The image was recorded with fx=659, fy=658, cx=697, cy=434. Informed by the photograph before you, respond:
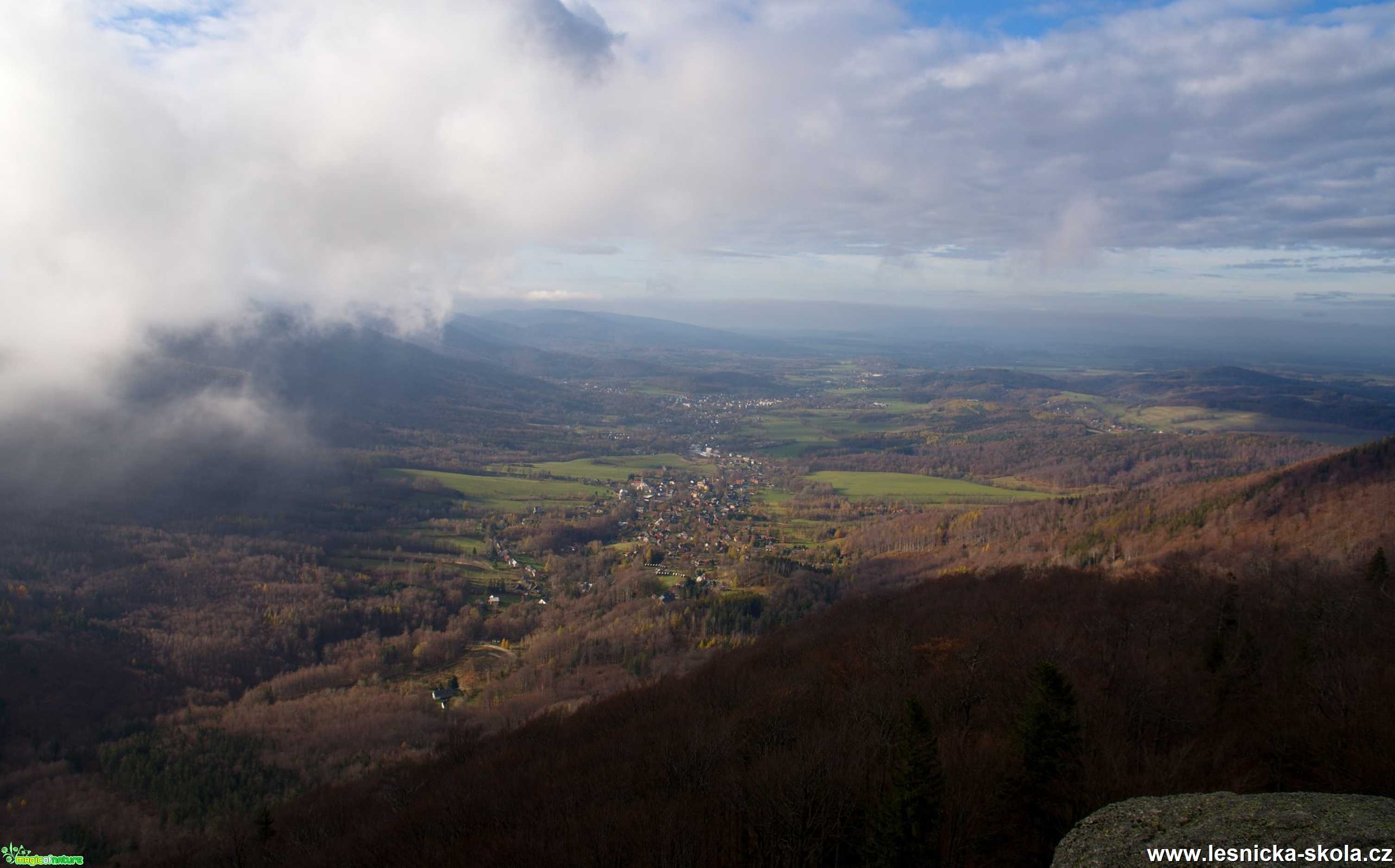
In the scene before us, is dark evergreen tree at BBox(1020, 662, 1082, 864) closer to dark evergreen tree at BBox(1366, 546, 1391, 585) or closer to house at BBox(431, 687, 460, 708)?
dark evergreen tree at BBox(1366, 546, 1391, 585)

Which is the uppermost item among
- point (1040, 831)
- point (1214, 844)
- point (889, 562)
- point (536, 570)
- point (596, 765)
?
point (1214, 844)

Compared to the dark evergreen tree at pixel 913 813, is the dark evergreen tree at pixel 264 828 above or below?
below

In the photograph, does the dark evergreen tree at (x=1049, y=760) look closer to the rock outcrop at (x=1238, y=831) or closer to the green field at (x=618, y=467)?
the rock outcrop at (x=1238, y=831)

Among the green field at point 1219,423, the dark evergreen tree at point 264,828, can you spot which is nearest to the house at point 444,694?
the dark evergreen tree at point 264,828

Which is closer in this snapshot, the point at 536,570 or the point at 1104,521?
the point at 1104,521

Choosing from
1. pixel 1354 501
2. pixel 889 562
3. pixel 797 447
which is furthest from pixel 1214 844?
pixel 797 447

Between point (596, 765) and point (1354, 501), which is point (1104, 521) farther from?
point (596, 765)
